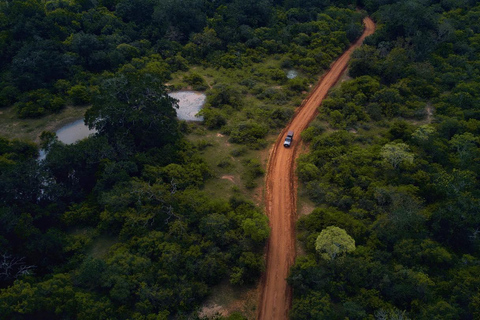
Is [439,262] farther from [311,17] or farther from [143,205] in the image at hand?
[311,17]

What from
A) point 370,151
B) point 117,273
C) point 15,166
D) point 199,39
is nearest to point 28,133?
point 15,166

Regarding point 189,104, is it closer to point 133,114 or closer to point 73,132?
point 133,114

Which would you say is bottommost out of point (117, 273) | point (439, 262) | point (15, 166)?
point (439, 262)

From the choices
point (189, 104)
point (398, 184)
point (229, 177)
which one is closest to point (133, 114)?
point (229, 177)

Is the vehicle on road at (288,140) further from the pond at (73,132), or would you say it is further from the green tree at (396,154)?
the pond at (73,132)

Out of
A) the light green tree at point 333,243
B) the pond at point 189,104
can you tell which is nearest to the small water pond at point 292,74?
the pond at point 189,104

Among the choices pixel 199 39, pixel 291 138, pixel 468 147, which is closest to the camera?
pixel 468 147
